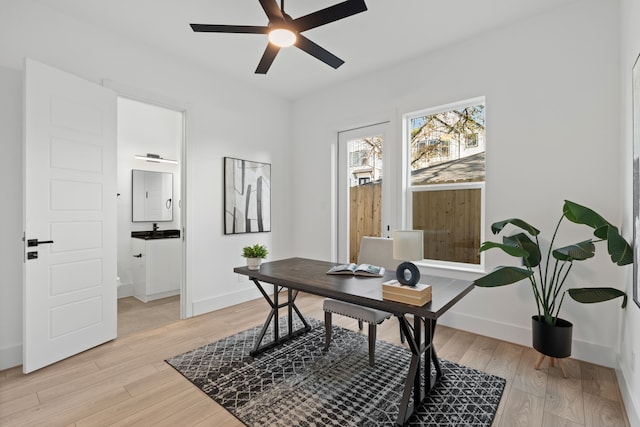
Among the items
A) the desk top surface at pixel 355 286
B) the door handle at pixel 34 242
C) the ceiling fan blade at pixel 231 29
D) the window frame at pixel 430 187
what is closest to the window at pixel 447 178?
the window frame at pixel 430 187

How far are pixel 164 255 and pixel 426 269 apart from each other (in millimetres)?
3362

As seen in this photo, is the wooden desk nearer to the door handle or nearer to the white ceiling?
the door handle

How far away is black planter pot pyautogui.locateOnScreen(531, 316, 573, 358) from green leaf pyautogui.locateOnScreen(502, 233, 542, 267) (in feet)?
1.46

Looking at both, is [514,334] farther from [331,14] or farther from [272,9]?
[272,9]

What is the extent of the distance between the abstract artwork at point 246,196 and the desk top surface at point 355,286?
1.42m

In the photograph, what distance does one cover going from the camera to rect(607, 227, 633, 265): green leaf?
1.73 m

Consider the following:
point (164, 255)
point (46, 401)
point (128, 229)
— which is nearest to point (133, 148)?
point (128, 229)

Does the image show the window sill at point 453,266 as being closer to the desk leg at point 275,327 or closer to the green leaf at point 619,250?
the green leaf at point 619,250

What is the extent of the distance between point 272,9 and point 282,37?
24 cm

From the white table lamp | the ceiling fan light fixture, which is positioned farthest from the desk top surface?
the ceiling fan light fixture

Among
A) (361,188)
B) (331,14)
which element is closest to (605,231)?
(331,14)

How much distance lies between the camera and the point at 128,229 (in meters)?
4.49

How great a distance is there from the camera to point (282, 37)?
2.14m

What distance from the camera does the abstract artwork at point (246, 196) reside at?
3.90 meters
